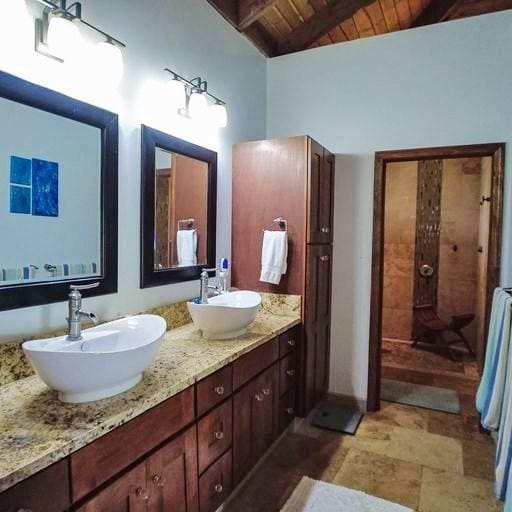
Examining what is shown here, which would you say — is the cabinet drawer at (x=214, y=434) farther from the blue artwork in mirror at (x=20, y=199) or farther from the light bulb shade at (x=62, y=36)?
the light bulb shade at (x=62, y=36)

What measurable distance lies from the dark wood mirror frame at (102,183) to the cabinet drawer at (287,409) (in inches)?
48.4

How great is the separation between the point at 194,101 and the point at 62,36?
0.82 metres

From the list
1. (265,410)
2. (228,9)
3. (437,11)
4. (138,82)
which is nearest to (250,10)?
(228,9)

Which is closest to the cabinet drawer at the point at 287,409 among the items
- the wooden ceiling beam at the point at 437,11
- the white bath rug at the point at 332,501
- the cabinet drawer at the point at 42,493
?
the white bath rug at the point at 332,501

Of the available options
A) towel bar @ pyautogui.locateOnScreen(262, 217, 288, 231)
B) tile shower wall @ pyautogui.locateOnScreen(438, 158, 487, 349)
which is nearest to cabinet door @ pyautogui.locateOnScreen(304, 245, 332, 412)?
towel bar @ pyautogui.locateOnScreen(262, 217, 288, 231)

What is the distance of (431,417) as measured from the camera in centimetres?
272

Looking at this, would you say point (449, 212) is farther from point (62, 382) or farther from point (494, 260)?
point (62, 382)

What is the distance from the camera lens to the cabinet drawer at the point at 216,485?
4.98 ft

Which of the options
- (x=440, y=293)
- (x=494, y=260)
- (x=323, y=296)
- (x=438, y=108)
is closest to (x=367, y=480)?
(x=323, y=296)

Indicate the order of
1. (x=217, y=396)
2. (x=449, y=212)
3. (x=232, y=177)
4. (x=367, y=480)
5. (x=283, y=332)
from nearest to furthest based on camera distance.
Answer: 1. (x=217, y=396)
2. (x=367, y=480)
3. (x=283, y=332)
4. (x=232, y=177)
5. (x=449, y=212)

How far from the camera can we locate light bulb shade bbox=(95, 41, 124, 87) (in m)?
1.51

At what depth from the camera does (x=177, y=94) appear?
2.01m

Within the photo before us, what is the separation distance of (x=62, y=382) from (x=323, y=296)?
1969 millimetres

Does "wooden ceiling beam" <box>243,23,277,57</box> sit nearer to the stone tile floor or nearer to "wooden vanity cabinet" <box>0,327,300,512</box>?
"wooden vanity cabinet" <box>0,327,300,512</box>
